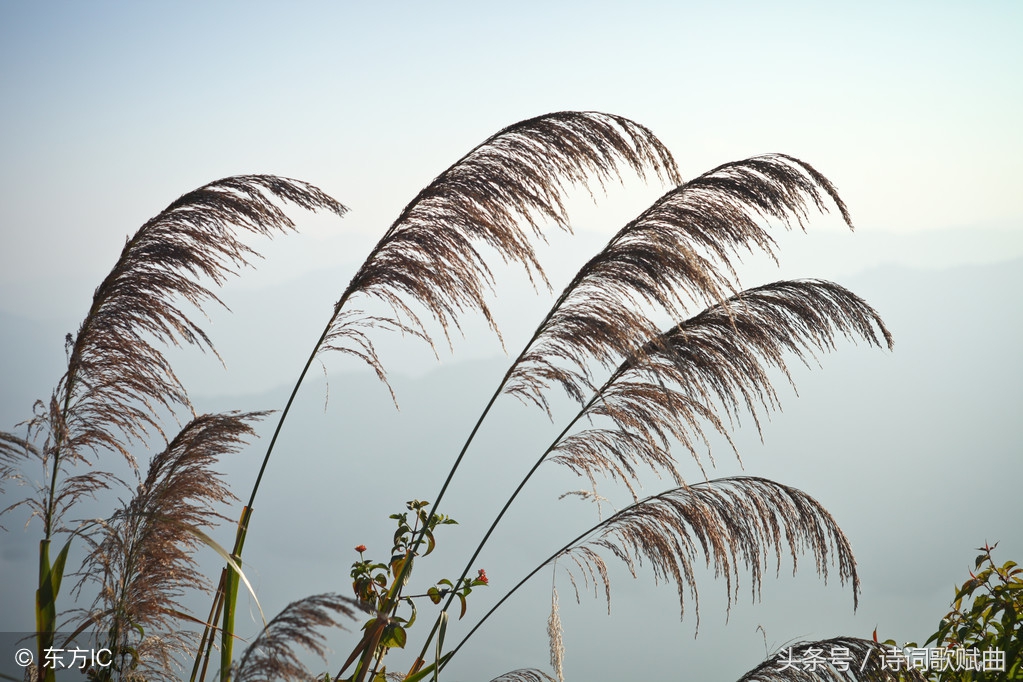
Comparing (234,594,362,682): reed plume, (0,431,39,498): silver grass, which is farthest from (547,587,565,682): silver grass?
(0,431,39,498): silver grass

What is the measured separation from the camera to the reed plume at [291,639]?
120 centimetres

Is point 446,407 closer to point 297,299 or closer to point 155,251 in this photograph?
point 297,299

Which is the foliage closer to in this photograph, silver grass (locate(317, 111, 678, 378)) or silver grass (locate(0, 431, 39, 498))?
silver grass (locate(317, 111, 678, 378))

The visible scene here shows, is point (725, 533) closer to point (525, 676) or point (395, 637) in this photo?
point (525, 676)

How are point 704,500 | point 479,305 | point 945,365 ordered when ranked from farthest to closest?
Answer: point 945,365 → point 704,500 → point 479,305

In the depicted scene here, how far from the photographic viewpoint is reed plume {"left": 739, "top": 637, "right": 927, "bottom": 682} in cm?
201

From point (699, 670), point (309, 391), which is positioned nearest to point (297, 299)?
point (309, 391)

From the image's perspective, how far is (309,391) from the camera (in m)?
35.5

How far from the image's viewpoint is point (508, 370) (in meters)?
2.02

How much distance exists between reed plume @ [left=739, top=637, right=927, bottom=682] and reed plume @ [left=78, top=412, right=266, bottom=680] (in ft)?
5.33

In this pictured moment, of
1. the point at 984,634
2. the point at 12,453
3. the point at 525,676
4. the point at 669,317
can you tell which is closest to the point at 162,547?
the point at 12,453

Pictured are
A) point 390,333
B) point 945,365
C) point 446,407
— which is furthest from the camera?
point 446,407

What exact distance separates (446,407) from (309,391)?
22.1 feet

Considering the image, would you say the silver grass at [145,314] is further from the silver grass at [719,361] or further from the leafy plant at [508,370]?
the silver grass at [719,361]
